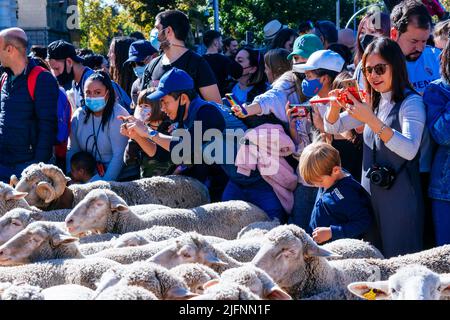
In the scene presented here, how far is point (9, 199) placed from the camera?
637 centimetres

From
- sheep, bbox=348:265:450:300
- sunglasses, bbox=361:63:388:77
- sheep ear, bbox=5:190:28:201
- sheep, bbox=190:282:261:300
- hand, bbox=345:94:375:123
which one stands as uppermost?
sunglasses, bbox=361:63:388:77

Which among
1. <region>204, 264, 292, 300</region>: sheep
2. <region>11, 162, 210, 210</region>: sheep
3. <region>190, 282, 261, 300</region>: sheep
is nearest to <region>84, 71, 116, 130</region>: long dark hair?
<region>11, 162, 210, 210</region>: sheep

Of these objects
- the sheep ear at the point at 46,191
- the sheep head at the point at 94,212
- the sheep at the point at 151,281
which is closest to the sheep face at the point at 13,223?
the sheep head at the point at 94,212

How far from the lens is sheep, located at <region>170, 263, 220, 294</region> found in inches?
159

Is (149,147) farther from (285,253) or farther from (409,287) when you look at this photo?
(409,287)

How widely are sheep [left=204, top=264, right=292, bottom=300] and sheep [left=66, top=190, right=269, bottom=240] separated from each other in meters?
2.33

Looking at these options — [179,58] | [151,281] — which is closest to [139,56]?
[179,58]

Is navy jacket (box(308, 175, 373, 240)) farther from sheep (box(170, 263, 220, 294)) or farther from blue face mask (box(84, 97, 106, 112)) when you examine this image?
blue face mask (box(84, 97, 106, 112))

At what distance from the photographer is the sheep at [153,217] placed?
5.96 m

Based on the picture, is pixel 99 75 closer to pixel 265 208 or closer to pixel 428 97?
pixel 265 208

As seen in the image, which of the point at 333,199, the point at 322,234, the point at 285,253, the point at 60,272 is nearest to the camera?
the point at 285,253

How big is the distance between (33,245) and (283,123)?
237 centimetres

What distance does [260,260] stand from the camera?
4.34 m
